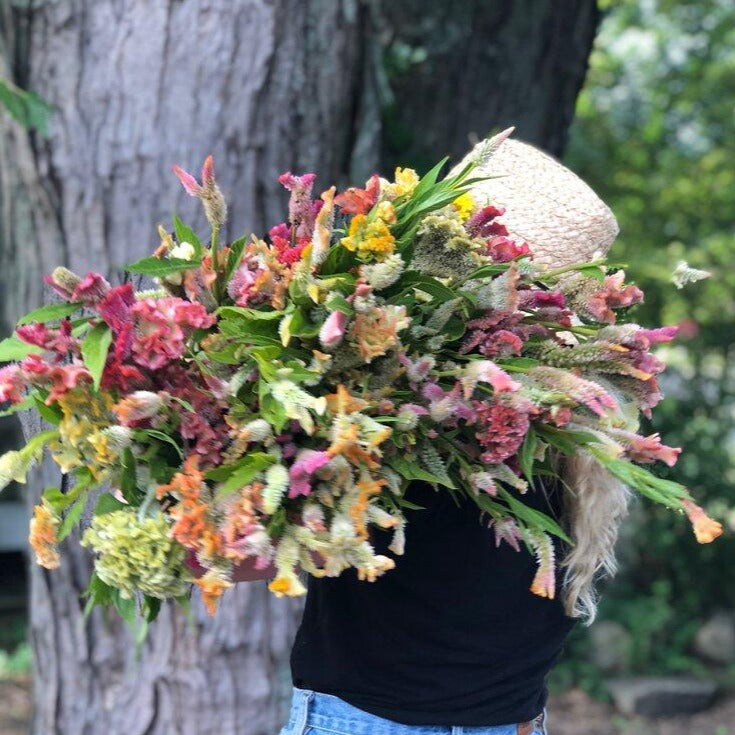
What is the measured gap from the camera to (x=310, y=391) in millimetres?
1382

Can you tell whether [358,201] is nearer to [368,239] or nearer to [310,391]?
[368,239]

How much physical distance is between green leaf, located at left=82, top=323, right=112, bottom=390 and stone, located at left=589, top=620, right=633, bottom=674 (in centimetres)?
493

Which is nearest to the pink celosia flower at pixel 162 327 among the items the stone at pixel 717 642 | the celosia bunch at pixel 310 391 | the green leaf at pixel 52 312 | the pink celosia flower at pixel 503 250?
the celosia bunch at pixel 310 391

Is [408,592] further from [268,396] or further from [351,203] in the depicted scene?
[351,203]

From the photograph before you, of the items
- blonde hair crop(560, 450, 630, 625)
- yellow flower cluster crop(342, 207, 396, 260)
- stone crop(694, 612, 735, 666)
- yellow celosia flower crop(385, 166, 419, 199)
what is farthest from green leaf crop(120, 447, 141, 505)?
stone crop(694, 612, 735, 666)

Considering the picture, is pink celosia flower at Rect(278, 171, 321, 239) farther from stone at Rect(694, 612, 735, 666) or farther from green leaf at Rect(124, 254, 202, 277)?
stone at Rect(694, 612, 735, 666)

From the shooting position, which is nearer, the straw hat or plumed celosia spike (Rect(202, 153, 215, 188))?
plumed celosia spike (Rect(202, 153, 215, 188))

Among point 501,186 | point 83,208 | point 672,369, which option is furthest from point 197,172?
point 672,369

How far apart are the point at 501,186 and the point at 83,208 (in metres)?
1.32

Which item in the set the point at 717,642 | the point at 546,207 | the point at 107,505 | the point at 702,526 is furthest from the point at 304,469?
the point at 717,642

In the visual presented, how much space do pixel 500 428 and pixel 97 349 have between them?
0.54 metres

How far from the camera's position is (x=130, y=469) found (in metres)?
1.39

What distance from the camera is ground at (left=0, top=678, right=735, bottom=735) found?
518 centimetres

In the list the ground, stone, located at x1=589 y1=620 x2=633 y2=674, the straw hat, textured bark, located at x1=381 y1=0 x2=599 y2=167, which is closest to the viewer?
the straw hat
